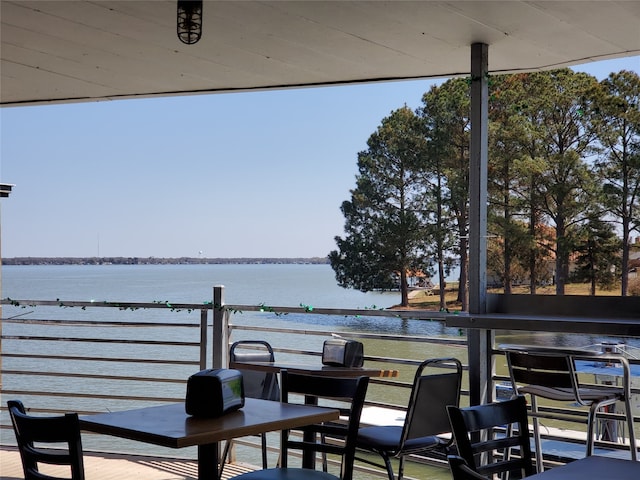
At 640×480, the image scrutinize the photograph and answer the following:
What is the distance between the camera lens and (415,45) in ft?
14.3

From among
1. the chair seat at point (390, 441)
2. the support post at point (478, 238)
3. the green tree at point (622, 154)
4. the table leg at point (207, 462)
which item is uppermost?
the green tree at point (622, 154)

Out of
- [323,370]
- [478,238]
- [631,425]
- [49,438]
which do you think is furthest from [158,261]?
[49,438]

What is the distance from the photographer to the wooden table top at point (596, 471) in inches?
90.0

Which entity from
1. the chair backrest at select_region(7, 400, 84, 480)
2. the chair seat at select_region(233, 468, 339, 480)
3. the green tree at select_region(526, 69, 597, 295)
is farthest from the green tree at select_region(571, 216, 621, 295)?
the chair backrest at select_region(7, 400, 84, 480)

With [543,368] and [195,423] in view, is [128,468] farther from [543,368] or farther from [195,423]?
[543,368]

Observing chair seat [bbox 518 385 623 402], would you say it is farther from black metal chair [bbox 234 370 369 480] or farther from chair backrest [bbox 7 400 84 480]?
chair backrest [bbox 7 400 84 480]

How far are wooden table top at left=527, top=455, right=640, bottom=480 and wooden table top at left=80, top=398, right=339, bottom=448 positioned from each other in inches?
41.4

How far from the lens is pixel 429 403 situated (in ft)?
13.0

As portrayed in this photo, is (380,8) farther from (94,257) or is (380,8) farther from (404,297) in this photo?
(94,257)

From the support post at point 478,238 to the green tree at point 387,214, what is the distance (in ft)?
68.6

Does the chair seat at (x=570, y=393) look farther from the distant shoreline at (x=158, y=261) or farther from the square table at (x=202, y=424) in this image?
the distant shoreline at (x=158, y=261)

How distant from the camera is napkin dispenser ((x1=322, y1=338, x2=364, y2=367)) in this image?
471 cm

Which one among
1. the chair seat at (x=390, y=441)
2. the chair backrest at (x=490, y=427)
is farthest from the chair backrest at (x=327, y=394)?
the chair backrest at (x=490, y=427)

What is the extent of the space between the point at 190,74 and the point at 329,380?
2274mm
